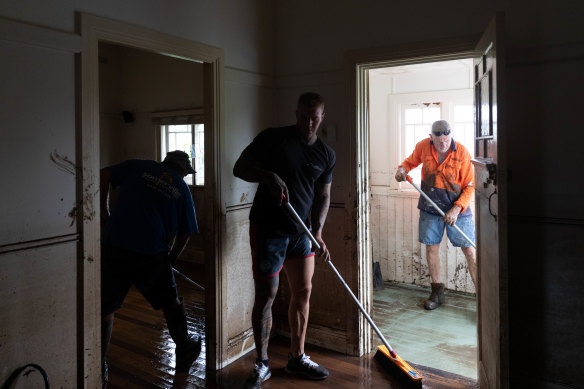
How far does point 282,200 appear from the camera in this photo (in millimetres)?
2562

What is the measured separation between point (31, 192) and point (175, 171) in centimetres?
104

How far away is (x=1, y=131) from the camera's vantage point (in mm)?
1859

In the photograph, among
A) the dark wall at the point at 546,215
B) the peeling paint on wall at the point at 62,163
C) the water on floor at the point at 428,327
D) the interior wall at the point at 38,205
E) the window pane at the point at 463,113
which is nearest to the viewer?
the interior wall at the point at 38,205

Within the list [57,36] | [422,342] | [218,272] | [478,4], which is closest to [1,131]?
[57,36]

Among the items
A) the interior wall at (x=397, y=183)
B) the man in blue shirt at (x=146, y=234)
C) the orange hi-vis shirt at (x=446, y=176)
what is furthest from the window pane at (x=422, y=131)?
the man in blue shirt at (x=146, y=234)

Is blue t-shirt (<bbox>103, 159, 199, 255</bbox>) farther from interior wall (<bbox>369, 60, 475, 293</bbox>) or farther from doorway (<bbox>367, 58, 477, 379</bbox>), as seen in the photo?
interior wall (<bbox>369, 60, 475, 293</bbox>)

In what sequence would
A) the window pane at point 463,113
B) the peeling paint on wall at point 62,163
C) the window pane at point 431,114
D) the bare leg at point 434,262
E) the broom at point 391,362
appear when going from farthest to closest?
the window pane at point 431,114 < the window pane at point 463,113 < the bare leg at point 434,262 < the broom at point 391,362 < the peeling paint on wall at point 62,163

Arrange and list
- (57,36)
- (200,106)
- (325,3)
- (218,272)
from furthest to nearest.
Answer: (200,106) < (325,3) < (218,272) < (57,36)

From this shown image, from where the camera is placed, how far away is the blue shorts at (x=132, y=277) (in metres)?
2.63

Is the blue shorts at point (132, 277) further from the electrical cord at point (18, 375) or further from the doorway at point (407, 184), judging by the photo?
the doorway at point (407, 184)

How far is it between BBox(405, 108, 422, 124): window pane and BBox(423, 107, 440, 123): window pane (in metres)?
0.07

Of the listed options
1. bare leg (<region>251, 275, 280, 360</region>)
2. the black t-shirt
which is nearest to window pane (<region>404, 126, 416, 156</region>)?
the black t-shirt

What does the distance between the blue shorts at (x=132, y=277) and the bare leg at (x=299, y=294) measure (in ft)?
2.44

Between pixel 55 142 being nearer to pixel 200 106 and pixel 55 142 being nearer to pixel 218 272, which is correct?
pixel 218 272
